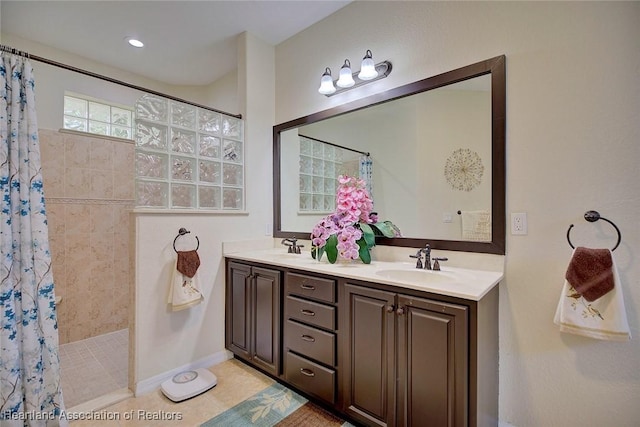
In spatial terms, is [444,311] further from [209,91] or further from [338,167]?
[209,91]

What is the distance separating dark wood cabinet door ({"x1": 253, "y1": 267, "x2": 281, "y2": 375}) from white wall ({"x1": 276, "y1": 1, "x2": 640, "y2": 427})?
1.34m

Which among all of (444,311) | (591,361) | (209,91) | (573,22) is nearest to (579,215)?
(591,361)

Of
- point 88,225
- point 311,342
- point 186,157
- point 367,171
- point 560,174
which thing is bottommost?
point 311,342

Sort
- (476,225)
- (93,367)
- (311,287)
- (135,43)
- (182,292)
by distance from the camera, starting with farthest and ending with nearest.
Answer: (135,43) → (93,367) → (182,292) → (311,287) → (476,225)

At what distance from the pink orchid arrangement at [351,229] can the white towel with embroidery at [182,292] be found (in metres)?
0.90

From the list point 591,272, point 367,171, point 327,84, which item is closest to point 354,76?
point 327,84

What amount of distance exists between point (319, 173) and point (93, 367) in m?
2.37

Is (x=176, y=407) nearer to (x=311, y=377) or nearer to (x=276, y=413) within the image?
(x=276, y=413)

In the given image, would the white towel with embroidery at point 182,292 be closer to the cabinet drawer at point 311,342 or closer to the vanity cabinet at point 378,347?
the vanity cabinet at point 378,347

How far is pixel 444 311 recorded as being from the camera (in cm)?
124

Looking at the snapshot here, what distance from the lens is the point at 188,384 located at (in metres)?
1.96

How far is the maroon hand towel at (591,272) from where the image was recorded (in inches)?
47.5

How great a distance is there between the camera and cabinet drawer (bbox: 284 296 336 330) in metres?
1.66

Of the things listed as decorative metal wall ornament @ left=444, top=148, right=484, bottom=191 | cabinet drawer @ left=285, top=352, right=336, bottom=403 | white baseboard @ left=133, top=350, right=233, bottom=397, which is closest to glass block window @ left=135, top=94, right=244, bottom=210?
white baseboard @ left=133, top=350, right=233, bottom=397
